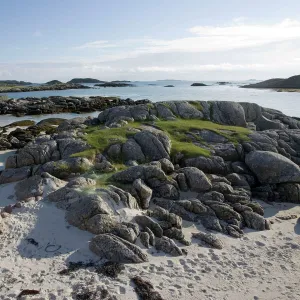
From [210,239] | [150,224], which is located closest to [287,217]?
[210,239]

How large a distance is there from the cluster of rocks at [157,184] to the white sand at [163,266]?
67cm

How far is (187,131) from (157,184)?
30.7 feet

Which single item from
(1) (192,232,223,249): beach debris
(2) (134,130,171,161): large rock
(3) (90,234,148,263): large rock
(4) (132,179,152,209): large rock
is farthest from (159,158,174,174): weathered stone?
(3) (90,234,148,263): large rock

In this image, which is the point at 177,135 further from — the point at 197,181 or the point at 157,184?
the point at 157,184

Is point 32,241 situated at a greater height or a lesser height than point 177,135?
lesser

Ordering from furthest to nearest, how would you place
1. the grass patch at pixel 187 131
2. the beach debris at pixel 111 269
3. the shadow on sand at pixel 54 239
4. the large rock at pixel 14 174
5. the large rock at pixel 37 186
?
the grass patch at pixel 187 131
the large rock at pixel 14 174
the large rock at pixel 37 186
the shadow on sand at pixel 54 239
the beach debris at pixel 111 269

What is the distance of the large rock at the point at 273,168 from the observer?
2245cm

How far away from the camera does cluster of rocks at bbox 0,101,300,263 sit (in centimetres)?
1600

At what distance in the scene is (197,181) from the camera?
2077 cm

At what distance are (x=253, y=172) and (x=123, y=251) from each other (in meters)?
13.0

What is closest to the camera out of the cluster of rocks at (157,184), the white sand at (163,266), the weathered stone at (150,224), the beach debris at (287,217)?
the white sand at (163,266)

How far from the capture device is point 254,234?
17.2 metres

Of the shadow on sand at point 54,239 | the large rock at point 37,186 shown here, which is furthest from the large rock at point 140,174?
the shadow on sand at point 54,239

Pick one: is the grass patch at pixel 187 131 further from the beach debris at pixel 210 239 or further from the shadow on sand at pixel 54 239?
the shadow on sand at pixel 54 239
